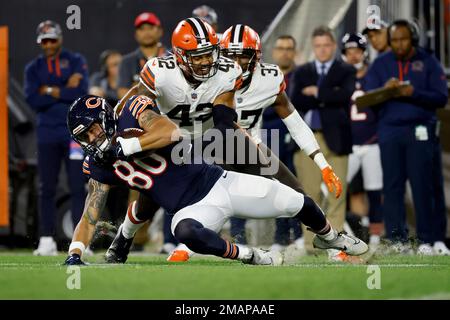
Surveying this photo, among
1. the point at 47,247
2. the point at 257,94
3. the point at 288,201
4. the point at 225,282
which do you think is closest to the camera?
the point at 225,282

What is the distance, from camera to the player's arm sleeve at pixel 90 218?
6945 millimetres

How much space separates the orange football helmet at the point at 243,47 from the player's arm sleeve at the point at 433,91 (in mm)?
1747

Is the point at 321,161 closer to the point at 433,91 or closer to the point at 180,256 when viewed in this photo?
→ the point at 180,256

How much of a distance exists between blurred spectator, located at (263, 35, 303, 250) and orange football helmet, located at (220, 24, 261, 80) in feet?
5.68

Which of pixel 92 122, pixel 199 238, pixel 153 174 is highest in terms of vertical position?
pixel 92 122

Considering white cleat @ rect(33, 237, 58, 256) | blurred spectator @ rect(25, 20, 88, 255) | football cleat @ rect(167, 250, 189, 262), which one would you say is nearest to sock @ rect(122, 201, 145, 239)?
football cleat @ rect(167, 250, 189, 262)

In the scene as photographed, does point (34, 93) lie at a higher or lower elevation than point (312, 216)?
higher

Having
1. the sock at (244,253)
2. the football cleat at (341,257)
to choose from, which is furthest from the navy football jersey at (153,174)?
the football cleat at (341,257)

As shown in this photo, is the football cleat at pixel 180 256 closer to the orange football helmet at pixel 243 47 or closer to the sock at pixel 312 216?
the sock at pixel 312 216

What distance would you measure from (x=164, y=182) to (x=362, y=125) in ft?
14.6

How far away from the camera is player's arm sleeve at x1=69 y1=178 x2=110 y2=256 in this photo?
6945mm

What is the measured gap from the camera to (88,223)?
Result: 22.9 ft

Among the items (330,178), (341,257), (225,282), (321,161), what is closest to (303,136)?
(321,161)

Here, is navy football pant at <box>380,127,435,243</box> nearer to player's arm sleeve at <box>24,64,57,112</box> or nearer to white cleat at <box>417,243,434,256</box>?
white cleat at <box>417,243,434,256</box>
